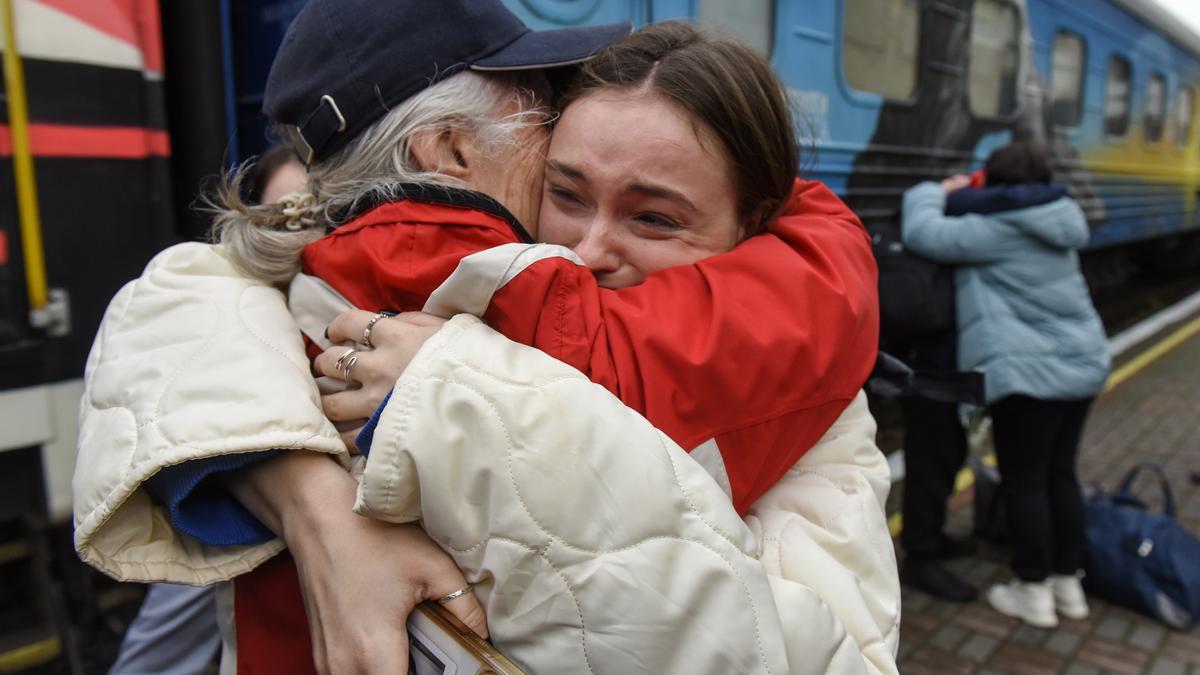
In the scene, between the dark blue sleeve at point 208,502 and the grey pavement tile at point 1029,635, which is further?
the grey pavement tile at point 1029,635

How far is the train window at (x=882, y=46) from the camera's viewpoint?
3.85m

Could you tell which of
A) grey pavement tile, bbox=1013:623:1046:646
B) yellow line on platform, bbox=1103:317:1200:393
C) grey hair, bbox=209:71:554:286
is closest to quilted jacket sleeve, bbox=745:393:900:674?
grey hair, bbox=209:71:554:286

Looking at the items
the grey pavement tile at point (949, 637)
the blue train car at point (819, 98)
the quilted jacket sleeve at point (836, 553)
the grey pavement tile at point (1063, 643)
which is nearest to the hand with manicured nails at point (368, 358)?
the quilted jacket sleeve at point (836, 553)

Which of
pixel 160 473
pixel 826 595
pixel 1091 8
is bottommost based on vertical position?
pixel 826 595

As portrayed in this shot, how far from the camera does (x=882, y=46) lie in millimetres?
4051

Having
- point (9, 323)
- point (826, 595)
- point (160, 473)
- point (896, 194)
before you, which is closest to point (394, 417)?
point (160, 473)

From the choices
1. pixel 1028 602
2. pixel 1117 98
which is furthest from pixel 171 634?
pixel 1117 98

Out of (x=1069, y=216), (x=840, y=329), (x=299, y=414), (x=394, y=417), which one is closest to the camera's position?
(x=394, y=417)

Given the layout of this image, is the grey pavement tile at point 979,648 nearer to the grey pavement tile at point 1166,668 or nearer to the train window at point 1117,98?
the grey pavement tile at point 1166,668

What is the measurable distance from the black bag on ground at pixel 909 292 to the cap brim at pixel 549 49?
2.17 metres

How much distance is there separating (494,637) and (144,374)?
0.50 meters

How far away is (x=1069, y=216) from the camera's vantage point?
3.25 m

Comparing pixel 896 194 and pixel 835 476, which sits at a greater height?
pixel 896 194

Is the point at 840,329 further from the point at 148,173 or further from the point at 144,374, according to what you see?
the point at 148,173
